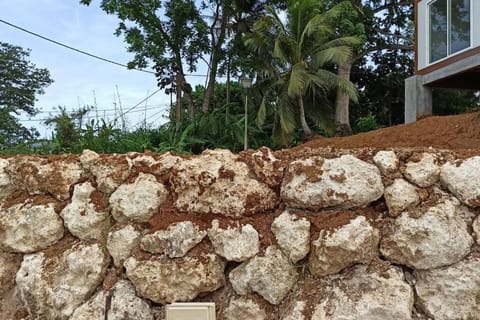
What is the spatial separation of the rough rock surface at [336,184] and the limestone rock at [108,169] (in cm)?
90

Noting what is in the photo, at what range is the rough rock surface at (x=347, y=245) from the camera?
6.71 feet

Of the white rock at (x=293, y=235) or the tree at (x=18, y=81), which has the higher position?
the tree at (x=18, y=81)

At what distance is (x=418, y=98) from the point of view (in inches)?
416

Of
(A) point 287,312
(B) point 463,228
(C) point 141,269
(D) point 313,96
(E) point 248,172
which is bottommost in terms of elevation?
(A) point 287,312

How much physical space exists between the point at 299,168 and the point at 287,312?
2.28ft

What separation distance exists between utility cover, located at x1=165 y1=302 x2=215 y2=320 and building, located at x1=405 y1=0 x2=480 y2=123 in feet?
27.1

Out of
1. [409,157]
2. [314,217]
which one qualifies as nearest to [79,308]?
[314,217]

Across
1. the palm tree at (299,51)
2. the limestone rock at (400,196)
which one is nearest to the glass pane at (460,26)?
the palm tree at (299,51)

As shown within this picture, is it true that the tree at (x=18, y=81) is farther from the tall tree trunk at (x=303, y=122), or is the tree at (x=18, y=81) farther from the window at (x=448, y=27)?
the window at (x=448, y=27)

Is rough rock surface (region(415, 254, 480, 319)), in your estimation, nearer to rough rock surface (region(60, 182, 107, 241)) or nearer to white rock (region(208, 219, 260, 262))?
white rock (region(208, 219, 260, 262))

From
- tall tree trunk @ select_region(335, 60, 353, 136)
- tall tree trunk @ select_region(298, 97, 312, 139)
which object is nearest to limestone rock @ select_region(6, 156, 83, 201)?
tall tree trunk @ select_region(298, 97, 312, 139)

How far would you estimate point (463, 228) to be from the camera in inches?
79.3

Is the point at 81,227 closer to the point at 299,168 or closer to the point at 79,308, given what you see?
the point at 79,308

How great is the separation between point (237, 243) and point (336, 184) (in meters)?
0.56
